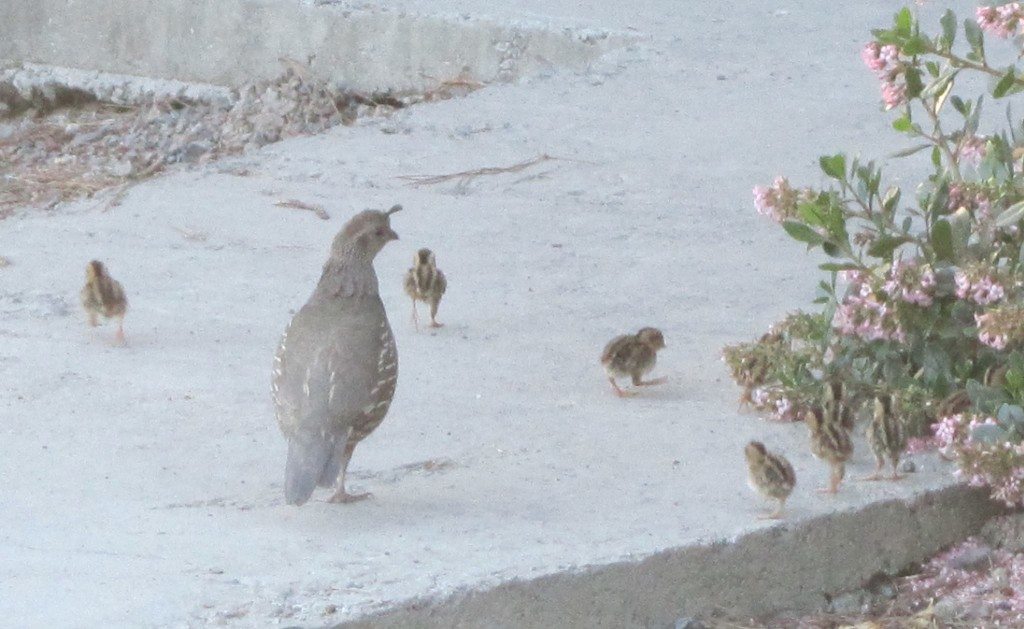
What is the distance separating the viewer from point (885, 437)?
5074 mm

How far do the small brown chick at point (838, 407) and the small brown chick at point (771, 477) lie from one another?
0.41 m

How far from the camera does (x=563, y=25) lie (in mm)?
9938

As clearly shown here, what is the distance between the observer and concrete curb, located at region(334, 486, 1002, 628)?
436cm

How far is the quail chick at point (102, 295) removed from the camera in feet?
21.1

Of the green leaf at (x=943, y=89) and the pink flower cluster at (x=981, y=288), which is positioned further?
the green leaf at (x=943, y=89)

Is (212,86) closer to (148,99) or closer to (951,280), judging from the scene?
(148,99)

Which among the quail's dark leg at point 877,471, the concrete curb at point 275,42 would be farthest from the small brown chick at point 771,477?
the concrete curb at point 275,42

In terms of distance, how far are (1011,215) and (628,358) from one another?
148cm

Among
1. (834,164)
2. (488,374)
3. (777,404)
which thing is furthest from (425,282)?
(834,164)

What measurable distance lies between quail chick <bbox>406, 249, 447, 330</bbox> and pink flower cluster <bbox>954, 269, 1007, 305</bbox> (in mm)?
2174

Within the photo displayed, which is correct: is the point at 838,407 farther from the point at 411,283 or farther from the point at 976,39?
the point at 411,283

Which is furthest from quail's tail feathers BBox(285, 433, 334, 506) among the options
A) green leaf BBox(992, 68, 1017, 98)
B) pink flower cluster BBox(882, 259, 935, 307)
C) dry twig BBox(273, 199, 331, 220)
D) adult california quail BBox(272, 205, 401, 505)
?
dry twig BBox(273, 199, 331, 220)

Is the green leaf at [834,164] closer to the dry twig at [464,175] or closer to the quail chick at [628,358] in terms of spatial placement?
the quail chick at [628,358]

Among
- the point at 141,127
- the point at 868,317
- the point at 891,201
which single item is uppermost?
the point at 891,201
